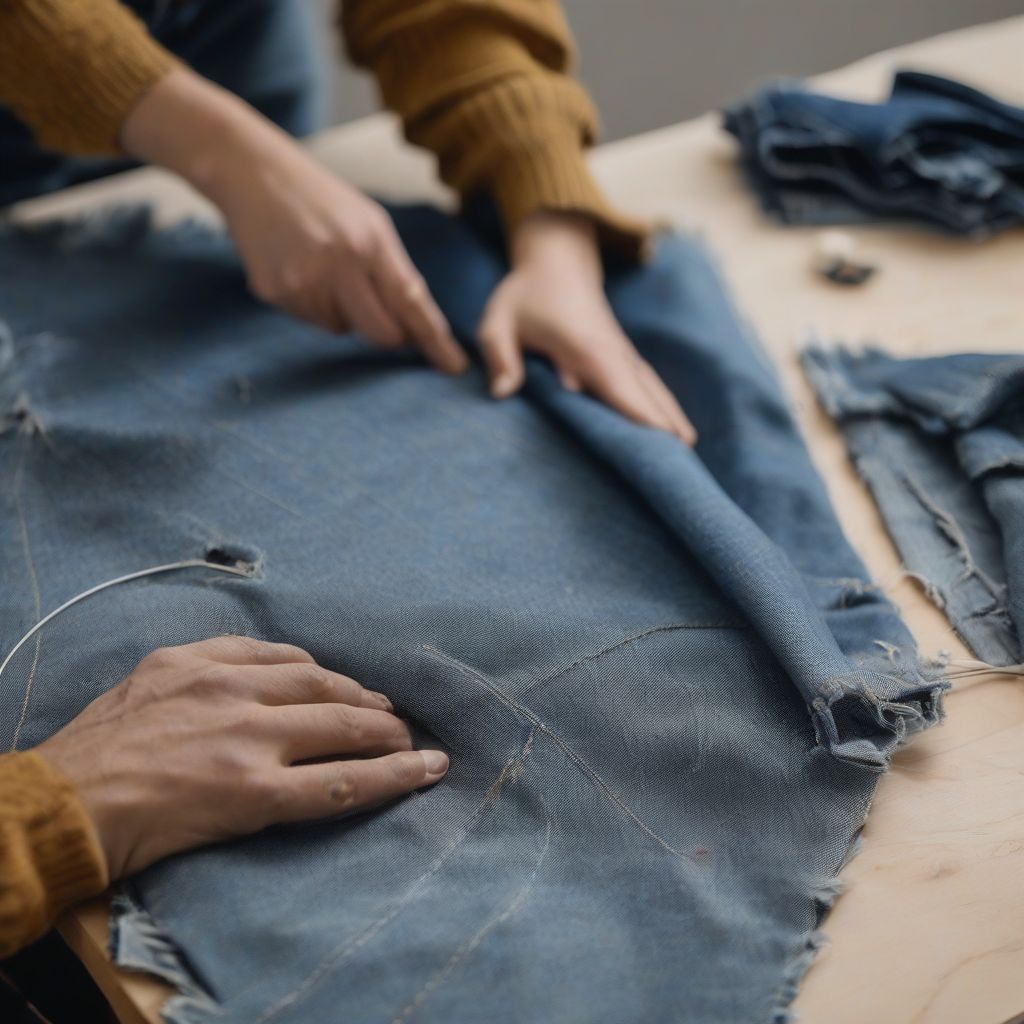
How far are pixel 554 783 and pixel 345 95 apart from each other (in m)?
2.31

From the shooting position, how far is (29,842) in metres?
0.67

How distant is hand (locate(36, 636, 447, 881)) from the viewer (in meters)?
0.70

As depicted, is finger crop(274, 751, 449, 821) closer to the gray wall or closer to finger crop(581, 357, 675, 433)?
finger crop(581, 357, 675, 433)

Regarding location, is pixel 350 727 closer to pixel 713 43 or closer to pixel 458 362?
pixel 458 362

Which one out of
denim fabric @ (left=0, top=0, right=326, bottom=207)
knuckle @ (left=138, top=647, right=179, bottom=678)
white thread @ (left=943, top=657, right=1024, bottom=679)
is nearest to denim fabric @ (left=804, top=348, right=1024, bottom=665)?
white thread @ (left=943, top=657, right=1024, bottom=679)

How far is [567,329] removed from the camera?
1090 millimetres

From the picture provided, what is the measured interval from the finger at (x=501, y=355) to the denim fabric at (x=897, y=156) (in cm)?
48

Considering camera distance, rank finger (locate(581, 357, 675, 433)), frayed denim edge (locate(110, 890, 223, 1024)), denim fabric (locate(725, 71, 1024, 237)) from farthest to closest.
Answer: denim fabric (locate(725, 71, 1024, 237)) → finger (locate(581, 357, 675, 433)) → frayed denim edge (locate(110, 890, 223, 1024))

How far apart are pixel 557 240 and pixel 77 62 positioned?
1.64ft

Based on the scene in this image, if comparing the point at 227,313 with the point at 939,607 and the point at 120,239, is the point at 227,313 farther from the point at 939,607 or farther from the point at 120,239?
the point at 939,607

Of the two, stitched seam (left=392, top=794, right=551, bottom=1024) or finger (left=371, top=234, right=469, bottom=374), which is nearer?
stitched seam (left=392, top=794, right=551, bottom=1024)

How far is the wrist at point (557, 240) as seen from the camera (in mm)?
1182

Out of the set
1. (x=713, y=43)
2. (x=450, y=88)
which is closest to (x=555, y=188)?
(x=450, y=88)

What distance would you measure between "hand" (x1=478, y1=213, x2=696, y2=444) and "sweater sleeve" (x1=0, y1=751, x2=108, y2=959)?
0.55m
